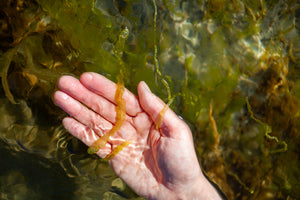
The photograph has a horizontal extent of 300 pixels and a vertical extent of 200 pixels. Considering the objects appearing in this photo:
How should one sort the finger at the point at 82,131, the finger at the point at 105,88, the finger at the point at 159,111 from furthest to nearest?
the finger at the point at 82,131, the finger at the point at 105,88, the finger at the point at 159,111

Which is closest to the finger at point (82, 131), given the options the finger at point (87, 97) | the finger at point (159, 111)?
the finger at point (87, 97)

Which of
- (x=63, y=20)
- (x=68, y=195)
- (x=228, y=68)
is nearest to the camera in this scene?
(x=63, y=20)

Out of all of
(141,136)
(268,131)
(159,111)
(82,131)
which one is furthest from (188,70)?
(82,131)

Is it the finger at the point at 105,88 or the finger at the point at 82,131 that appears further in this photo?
the finger at the point at 82,131

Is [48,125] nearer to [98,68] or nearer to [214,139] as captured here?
[98,68]

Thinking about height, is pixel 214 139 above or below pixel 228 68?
below

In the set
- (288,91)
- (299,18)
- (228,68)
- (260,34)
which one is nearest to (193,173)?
(228,68)

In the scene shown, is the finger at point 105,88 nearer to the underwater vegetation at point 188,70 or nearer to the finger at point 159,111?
the finger at point 159,111
